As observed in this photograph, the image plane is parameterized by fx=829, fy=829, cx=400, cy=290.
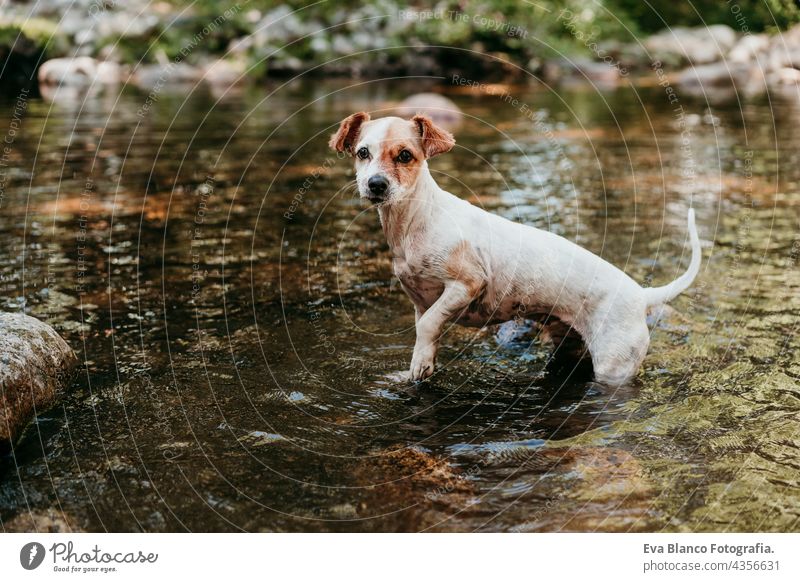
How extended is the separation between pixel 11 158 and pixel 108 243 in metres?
7.09

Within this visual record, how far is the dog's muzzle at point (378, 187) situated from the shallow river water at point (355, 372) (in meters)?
1.69

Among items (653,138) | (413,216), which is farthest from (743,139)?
(413,216)

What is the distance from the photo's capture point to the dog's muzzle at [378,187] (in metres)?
6.02

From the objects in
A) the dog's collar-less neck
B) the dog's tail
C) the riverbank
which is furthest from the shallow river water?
the riverbank

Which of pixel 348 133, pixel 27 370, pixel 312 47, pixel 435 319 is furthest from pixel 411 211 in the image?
pixel 312 47

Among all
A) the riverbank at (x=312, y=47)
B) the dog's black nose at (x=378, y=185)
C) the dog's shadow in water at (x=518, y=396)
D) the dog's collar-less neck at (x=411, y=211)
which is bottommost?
the dog's shadow in water at (x=518, y=396)

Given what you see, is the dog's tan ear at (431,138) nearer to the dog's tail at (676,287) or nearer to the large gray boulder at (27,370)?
the dog's tail at (676,287)

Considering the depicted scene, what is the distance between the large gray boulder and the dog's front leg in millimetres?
2909

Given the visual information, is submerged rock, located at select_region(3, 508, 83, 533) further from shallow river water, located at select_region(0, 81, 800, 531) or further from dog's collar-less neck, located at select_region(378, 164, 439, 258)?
dog's collar-less neck, located at select_region(378, 164, 439, 258)

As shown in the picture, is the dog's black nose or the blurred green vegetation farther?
the blurred green vegetation

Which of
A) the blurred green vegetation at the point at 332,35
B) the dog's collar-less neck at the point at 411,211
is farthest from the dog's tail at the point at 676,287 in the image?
the blurred green vegetation at the point at 332,35

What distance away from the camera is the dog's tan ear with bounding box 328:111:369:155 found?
6.43 metres

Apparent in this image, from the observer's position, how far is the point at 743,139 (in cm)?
1991
